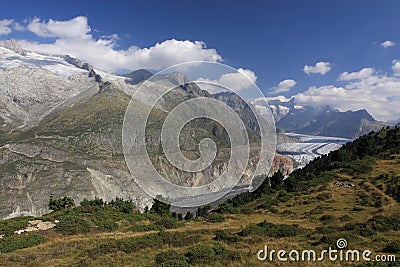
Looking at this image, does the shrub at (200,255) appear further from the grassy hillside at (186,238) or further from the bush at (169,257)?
the bush at (169,257)

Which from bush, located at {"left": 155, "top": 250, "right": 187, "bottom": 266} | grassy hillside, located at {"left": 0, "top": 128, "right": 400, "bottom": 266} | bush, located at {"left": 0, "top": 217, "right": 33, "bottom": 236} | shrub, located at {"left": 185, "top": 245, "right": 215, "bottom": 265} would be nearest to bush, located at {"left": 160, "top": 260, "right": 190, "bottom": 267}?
grassy hillside, located at {"left": 0, "top": 128, "right": 400, "bottom": 266}

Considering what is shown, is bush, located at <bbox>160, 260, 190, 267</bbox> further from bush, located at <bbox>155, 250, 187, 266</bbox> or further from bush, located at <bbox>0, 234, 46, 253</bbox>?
bush, located at <bbox>0, 234, 46, 253</bbox>

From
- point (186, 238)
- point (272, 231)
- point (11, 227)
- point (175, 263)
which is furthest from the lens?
point (11, 227)

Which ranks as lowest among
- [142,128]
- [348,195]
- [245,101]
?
[348,195]

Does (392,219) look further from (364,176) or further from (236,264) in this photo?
(364,176)

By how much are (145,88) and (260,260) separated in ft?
36.4

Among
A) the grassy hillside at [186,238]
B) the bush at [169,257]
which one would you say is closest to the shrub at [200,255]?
the grassy hillside at [186,238]

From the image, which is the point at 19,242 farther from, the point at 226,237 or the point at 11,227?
the point at 226,237

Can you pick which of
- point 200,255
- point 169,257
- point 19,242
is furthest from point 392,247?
point 19,242

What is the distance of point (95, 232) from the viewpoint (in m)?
30.5

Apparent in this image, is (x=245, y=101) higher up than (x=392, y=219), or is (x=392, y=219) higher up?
(x=245, y=101)

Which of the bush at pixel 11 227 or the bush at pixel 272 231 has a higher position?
the bush at pixel 11 227

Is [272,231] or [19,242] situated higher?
[19,242]

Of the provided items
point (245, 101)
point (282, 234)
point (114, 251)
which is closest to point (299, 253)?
point (282, 234)
